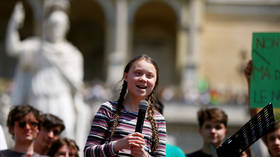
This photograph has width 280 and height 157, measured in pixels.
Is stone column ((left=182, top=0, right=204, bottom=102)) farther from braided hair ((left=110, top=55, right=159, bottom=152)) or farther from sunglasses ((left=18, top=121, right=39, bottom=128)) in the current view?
braided hair ((left=110, top=55, right=159, bottom=152))

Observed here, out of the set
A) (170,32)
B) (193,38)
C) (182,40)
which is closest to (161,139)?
(193,38)

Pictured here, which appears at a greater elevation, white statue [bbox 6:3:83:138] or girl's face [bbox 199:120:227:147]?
white statue [bbox 6:3:83:138]

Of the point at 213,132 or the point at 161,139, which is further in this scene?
the point at 213,132

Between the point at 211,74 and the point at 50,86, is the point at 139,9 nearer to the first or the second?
the point at 211,74

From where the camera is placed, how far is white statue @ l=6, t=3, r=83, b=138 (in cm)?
748

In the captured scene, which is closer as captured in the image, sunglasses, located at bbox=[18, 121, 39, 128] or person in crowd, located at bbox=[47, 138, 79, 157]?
sunglasses, located at bbox=[18, 121, 39, 128]

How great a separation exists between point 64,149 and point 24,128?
661 millimetres

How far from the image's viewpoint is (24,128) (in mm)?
4738

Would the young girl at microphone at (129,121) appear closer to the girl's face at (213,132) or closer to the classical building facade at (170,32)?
the girl's face at (213,132)

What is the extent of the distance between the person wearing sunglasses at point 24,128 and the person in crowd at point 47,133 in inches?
21.3

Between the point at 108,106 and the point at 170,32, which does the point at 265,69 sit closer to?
the point at 108,106

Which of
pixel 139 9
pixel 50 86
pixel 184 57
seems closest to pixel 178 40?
pixel 184 57

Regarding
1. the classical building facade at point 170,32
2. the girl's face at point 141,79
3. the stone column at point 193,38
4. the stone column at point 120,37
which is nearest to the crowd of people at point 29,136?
the girl's face at point 141,79

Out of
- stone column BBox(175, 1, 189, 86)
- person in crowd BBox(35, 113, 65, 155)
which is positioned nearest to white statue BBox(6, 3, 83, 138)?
person in crowd BBox(35, 113, 65, 155)
